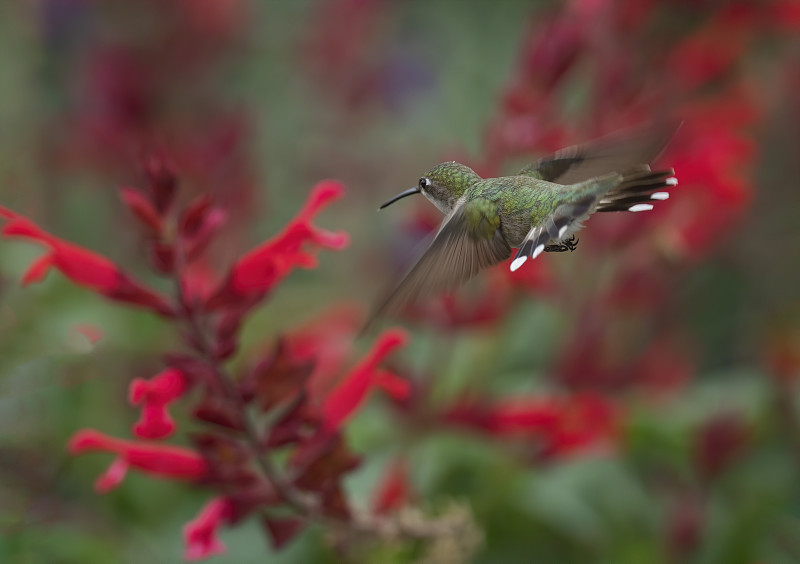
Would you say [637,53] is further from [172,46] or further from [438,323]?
[172,46]

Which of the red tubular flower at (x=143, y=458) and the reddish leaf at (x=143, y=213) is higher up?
the reddish leaf at (x=143, y=213)

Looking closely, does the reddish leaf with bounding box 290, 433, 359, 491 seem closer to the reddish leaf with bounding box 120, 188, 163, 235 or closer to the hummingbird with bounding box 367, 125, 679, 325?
the hummingbird with bounding box 367, 125, 679, 325

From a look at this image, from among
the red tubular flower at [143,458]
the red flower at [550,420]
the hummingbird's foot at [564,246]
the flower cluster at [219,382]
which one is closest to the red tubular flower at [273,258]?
the flower cluster at [219,382]

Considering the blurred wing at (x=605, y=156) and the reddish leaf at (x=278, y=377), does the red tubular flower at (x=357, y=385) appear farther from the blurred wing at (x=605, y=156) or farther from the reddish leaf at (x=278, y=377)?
the blurred wing at (x=605, y=156)

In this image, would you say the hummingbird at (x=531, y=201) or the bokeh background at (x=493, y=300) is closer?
the hummingbird at (x=531, y=201)

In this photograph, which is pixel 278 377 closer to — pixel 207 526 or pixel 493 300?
pixel 207 526

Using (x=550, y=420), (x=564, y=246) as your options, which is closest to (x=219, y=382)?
(x=564, y=246)

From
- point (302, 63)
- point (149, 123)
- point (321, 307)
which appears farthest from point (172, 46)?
point (321, 307)
